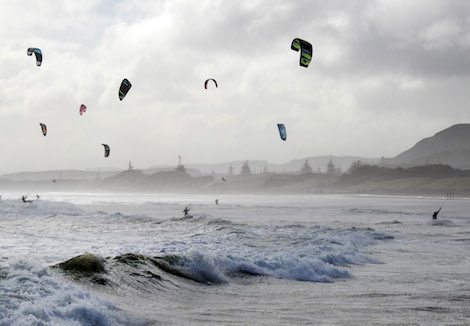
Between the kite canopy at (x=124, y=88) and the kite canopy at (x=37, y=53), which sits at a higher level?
the kite canopy at (x=37, y=53)

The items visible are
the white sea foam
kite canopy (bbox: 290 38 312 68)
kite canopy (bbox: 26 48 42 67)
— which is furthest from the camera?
kite canopy (bbox: 26 48 42 67)

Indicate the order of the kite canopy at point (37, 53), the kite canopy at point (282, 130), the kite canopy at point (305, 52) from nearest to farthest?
the kite canopy at point (305, 52) < the kite canopy at point (282, 130) < the kite canopy at point (37, 53)

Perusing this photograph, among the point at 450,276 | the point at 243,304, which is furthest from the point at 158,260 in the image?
the point at 450,276

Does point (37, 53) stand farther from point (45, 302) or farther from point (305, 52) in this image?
point (45, 302)

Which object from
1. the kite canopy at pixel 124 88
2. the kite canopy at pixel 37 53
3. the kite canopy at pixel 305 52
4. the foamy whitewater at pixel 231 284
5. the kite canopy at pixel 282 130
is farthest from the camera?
the kite canopy at pixel 37 53

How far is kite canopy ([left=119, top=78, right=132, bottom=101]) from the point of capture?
25.6 meters

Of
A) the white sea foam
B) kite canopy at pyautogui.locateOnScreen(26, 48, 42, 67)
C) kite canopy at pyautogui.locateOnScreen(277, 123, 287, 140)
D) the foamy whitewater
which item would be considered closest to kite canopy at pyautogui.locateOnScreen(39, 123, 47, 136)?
kite canopy at pyautogui.locateOnScreen(26, 48, 42, 67)

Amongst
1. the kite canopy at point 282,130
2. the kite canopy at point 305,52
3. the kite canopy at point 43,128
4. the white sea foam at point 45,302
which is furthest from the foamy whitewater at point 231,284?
the kite canopy at point 43,128

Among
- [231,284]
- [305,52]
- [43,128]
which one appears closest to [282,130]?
[305,52]

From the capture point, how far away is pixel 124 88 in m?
25.9

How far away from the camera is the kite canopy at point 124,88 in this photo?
84.0 ft

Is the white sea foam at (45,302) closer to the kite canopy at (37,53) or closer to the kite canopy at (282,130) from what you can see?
the kite canopy at (282,130)

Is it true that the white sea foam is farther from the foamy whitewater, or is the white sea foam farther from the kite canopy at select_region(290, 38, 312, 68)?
the kite canopy at select_region(290, 38, 312, 68)

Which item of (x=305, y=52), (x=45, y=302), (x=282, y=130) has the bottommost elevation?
(x=45, y=302)
